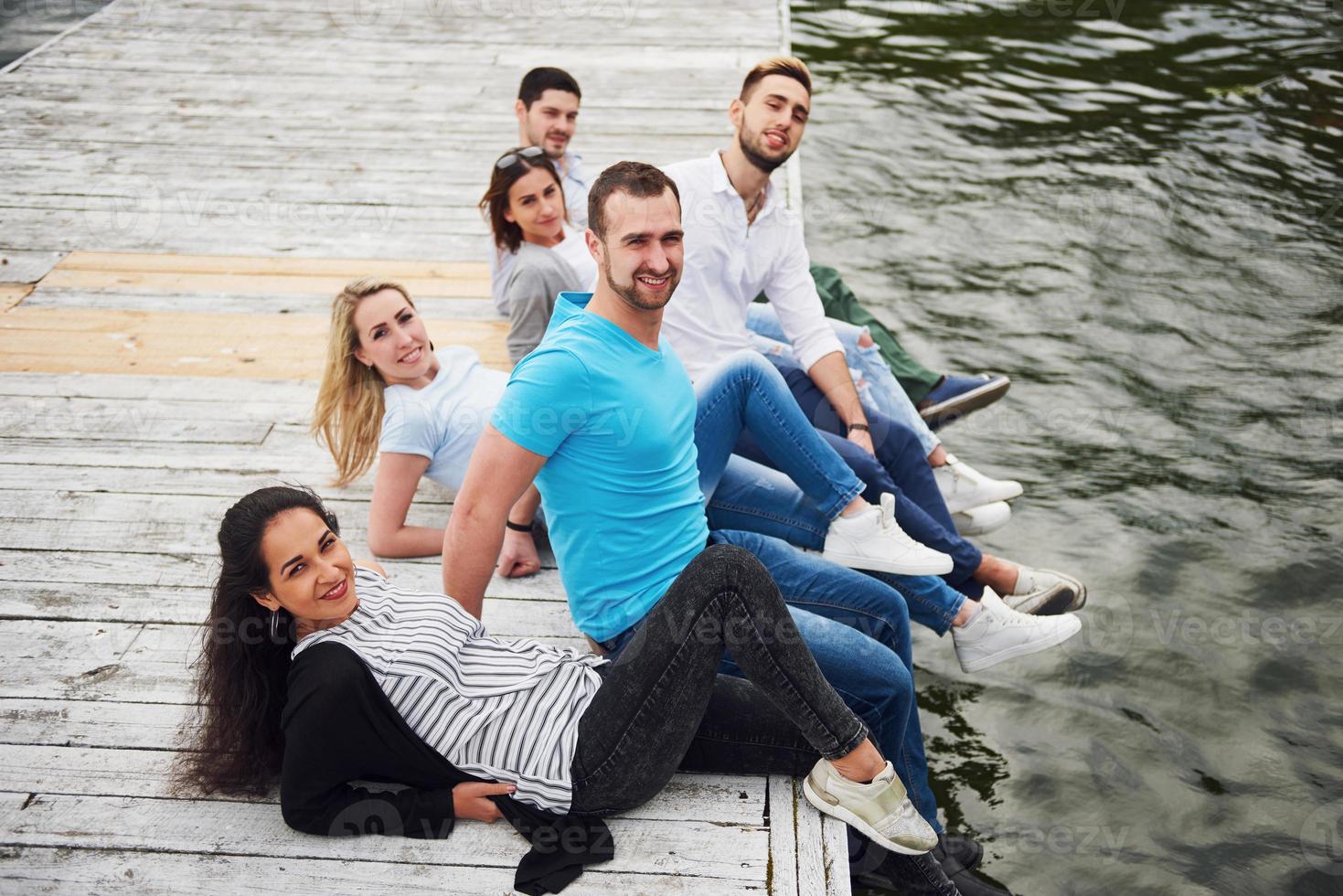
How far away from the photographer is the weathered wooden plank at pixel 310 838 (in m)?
2.83

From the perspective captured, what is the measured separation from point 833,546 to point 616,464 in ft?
3.46

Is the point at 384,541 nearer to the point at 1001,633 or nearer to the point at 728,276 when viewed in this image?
the point at 728,276

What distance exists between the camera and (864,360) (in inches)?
198

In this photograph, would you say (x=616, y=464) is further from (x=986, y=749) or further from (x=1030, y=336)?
(x=1030, y=336)

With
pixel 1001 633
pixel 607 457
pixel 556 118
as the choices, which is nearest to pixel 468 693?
pixel 607 457

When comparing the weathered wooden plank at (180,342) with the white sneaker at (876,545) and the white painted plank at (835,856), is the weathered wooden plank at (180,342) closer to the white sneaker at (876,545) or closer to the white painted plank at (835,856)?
the white sneaker at (876,545)

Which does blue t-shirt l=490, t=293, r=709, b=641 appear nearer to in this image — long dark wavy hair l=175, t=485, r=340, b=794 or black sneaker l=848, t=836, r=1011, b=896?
long dark wavy hair l=175, t=485, r=340, b=794

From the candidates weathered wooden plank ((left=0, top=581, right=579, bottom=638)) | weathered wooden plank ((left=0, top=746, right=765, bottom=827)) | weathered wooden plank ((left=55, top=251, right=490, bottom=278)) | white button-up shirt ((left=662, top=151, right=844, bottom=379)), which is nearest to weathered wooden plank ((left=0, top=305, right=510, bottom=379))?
weathered wooden plank ((left=55, top=251, right=490, bottom=278))

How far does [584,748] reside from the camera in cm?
285

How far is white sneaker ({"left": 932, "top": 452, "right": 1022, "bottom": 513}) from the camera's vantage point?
482 cm

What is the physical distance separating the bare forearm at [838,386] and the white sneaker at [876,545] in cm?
61

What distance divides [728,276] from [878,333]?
124 cm

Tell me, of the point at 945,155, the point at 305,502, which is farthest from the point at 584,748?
the point at 945,155

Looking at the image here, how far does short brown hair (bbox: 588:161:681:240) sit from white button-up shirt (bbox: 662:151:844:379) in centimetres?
117
